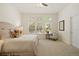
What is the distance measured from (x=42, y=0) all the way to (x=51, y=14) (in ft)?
2.78

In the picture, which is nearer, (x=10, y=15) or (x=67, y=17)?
(x=10, y=15)

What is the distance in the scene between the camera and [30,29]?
3.12 meters

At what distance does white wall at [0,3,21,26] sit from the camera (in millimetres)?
2920

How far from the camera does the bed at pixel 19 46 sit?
9.08 ft

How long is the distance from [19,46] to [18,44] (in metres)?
0.05

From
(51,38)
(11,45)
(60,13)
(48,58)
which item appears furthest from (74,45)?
(11,45)

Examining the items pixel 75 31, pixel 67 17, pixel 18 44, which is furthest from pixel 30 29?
pixel 75 31

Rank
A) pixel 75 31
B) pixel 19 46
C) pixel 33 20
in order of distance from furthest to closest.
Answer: pixel 75 31, pixel 33 20, pixel 19 46

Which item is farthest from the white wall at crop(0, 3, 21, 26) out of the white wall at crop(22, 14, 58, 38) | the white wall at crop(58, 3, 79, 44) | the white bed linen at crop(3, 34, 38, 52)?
the white wall at crop(58, 3, 79, 44)

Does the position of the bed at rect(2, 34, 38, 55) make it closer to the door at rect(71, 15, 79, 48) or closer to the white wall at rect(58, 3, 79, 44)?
the white wall at rect(58, 3, 79, 44)

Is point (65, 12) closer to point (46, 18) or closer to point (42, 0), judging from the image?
point (46, 18)

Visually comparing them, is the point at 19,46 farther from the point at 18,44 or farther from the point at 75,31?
the point at 75,31

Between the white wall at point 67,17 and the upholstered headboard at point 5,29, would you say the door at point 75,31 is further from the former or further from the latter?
the upholstered headboard at point 5,29

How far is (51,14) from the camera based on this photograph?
10.6ft
